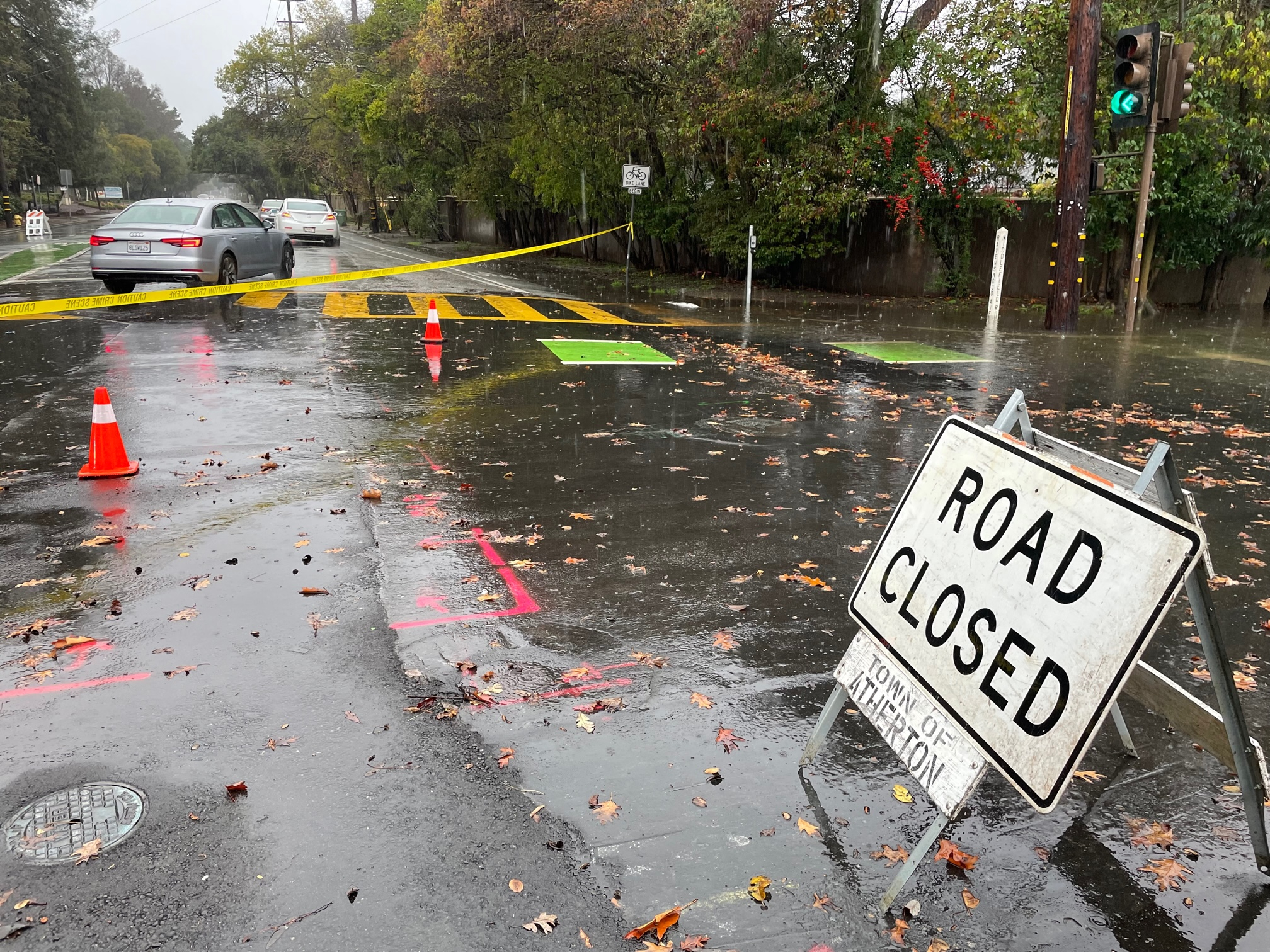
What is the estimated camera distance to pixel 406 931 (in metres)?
2.70

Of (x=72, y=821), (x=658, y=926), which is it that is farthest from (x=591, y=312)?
(x=658, y=926)

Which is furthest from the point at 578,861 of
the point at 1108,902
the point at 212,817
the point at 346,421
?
the point at 346,421

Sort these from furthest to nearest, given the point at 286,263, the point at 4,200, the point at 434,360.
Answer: the point at 4,200
the point at 286,263
the point at 434,360

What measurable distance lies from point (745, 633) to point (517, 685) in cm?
118

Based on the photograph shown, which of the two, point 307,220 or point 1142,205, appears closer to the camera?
point 1142,205

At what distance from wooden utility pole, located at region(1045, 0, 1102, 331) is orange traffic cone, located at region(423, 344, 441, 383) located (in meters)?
9.86

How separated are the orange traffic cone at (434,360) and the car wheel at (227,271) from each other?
6408 mm

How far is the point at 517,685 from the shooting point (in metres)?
4.08

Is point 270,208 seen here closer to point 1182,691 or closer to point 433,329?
point 433,329

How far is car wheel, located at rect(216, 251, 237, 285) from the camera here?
56.8 feet

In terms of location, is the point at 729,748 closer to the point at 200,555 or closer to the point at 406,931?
the point at 406,931

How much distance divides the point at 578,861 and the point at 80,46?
80.2m

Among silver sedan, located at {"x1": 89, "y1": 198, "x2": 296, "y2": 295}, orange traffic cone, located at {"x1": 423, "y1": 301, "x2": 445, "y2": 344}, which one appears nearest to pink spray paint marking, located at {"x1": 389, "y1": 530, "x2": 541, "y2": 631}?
orange traffic cone, located at {"x1": 423, "y1": 301, "x2": 445, "y2": 344}

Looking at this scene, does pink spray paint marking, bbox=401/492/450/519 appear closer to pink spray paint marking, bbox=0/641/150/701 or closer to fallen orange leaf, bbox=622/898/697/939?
pink spray paint marking, bbox=0/641/150/701
